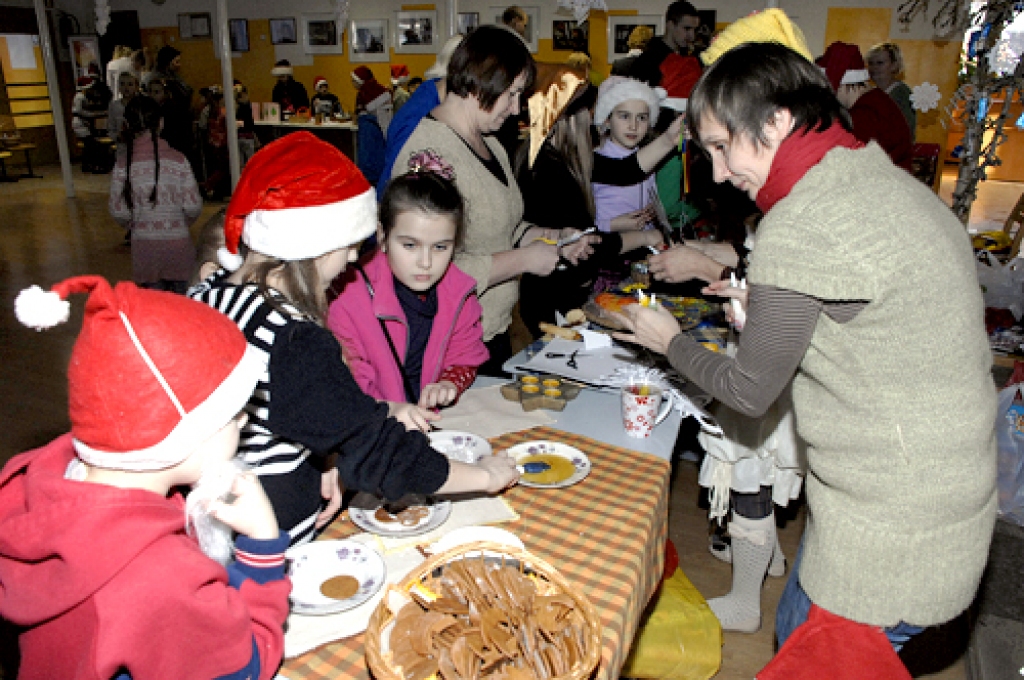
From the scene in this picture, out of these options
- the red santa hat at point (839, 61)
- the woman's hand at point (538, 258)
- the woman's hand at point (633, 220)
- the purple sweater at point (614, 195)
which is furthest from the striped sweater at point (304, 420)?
the red santa hat at point (839, 61)

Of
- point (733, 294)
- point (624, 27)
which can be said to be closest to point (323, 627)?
point (733, 294)

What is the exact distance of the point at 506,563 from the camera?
1.27 meters

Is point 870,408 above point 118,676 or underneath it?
above

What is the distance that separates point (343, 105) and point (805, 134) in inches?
467

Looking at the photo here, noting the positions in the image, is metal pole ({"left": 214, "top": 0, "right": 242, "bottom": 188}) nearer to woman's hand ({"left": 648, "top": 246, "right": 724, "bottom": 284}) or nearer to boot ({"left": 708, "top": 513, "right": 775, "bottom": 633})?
woman's hand ({"left": 648, "top": 246, "right": 724, "bottom": 284})

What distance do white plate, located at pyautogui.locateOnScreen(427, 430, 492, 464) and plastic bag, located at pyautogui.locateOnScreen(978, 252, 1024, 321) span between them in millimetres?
3323

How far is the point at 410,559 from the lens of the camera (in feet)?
4.45

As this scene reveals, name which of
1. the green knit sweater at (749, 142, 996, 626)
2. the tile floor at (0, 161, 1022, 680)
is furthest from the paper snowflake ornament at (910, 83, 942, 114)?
the green knit sweater at (749, 142, 996, 626)

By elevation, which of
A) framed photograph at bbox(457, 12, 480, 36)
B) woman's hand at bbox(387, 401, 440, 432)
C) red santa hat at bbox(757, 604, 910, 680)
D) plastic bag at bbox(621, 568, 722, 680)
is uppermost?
framed photograph at bbox(457, 12, 480, 36)

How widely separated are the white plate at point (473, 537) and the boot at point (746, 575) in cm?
134

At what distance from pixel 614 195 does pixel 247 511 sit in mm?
2873

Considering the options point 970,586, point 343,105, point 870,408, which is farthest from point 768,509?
point 343,105

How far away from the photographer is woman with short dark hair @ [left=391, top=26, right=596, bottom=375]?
245cm

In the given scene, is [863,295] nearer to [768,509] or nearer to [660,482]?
[660,482]
